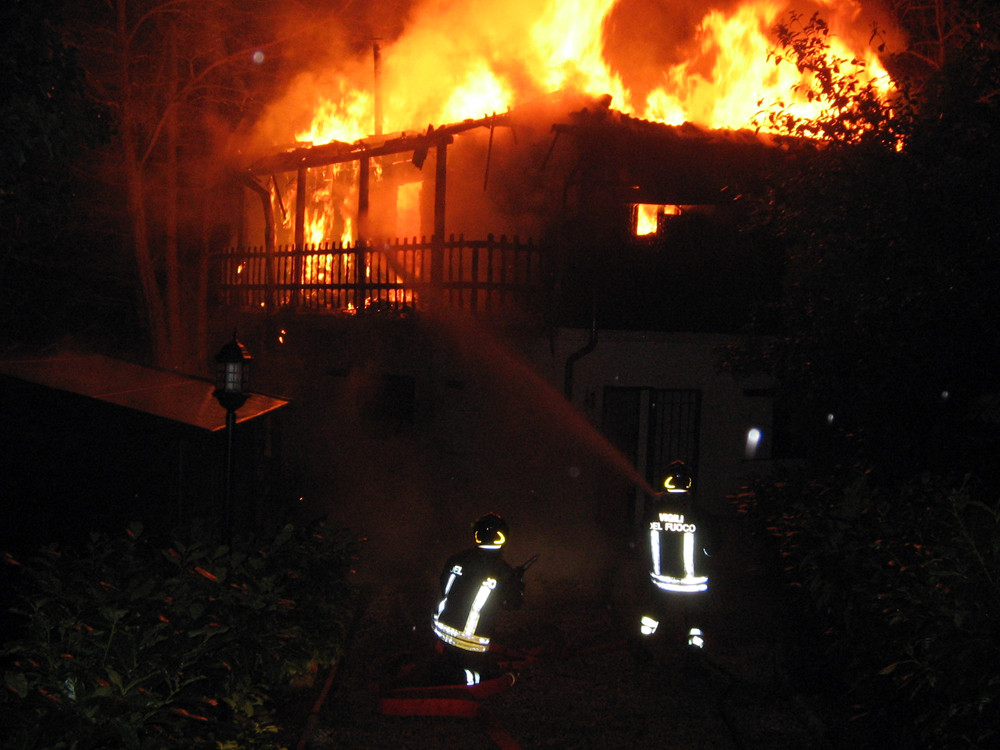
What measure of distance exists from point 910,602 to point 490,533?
9.12 feet

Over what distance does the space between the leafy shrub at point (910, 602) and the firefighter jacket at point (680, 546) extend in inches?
26.9

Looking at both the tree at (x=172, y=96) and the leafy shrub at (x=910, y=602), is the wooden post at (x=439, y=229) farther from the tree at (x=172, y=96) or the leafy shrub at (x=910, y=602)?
the leafy shrub at (x=910, y=602)

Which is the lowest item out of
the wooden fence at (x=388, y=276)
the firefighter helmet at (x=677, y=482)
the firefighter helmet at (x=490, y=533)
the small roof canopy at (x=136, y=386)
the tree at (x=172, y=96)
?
the firefighter helmet at (x=490, y=533)

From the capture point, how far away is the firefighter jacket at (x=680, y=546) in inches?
283

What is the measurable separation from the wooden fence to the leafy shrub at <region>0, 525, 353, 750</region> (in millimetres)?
5488

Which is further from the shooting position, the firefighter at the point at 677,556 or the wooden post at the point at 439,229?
the wooden post at the point at 439,229

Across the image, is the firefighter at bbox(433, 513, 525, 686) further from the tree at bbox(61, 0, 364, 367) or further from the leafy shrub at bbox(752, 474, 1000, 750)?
the tree at bbox(61, 0, 364, 367)

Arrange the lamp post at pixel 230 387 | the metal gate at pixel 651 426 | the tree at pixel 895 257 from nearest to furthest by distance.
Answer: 1. the lamp post at pixel 230 387
2. the tree at pixel 895 257
3. the metal gate at pixel 651 426

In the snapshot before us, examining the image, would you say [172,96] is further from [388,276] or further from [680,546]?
[680,546]

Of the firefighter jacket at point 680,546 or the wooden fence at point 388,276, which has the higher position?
the wooden fence at point 388,276

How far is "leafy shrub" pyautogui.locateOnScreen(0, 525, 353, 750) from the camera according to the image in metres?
3.50

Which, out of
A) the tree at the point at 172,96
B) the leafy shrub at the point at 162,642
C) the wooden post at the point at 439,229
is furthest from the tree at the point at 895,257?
the tree at the point at 172,96

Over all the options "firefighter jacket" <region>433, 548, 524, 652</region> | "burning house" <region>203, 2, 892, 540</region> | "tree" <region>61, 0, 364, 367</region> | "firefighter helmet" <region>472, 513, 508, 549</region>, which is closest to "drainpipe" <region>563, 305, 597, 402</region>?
"burning house" <region>203, 2, 892, 540</region>

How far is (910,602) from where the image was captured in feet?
17.0
